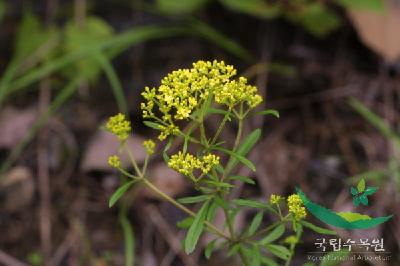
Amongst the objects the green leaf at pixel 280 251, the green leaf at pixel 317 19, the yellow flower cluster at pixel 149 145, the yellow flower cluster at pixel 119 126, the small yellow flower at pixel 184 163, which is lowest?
the green leaf at pixel 280 251

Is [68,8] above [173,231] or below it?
above

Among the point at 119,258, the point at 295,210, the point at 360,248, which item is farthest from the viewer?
the point at 119,258

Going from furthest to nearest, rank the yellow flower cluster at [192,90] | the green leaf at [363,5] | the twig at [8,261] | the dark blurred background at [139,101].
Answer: the green leaf at [363,5]
the dark blurred background at [139,101]
the twig at [8,261]
the yellow flower cluster at [192,90]

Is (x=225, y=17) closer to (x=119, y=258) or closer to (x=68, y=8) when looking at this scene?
(x=68, y=8)

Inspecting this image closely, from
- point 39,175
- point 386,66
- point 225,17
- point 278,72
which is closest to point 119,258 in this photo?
point 39,175

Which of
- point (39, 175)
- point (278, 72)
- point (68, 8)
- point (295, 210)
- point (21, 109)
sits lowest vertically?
point (295, 210)

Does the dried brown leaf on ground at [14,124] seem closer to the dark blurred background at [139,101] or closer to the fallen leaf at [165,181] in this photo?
the dark blurred background at [139,101]

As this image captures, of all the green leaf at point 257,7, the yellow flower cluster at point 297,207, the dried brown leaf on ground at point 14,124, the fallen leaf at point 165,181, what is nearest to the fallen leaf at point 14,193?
the dried brown leaf on ground at point 14,124
